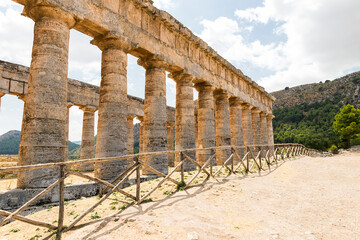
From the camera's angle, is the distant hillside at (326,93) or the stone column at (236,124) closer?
the stone column at (236,124)

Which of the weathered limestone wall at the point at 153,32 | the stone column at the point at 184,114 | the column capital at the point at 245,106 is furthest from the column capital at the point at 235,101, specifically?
the stone column at the point at 184,114

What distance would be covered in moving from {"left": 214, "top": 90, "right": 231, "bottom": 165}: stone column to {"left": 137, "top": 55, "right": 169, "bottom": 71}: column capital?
6862 millimetres

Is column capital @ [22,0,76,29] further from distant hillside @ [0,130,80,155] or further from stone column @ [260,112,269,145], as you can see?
distant hillside @ [0,130,80,155]

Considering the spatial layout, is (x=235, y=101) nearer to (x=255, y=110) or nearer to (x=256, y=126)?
(x=255, y=110)

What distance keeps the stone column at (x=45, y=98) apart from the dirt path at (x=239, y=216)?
245 centimetres

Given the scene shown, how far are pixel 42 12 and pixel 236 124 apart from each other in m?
15.9

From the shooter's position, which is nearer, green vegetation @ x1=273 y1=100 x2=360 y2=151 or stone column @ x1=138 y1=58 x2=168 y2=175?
stone column @ x1=138 y1=58 x2=168 y2=175

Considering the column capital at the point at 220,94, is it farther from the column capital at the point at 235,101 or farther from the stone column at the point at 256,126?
the stone column at the point at 256,126

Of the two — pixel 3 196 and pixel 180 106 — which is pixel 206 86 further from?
pixel 3 196

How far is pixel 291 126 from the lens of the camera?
6862cm

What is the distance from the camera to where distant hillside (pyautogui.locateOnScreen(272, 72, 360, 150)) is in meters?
61.2

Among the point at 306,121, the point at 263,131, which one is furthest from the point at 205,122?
the point at 306,121

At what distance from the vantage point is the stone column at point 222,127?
15.8m

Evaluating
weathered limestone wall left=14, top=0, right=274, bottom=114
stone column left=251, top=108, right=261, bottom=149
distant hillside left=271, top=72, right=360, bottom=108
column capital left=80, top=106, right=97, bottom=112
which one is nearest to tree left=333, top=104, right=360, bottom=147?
stone column left=251, top=108, right=261, bottom=149
